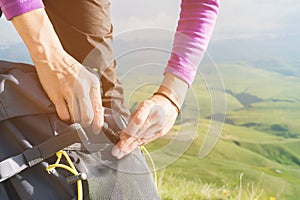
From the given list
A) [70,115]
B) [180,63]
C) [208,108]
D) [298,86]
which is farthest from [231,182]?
[298,86]

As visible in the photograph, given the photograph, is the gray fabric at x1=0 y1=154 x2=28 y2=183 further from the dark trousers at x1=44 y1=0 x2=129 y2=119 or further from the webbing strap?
the dark trousers at x1=44 y1=0 x2=129 y2=119

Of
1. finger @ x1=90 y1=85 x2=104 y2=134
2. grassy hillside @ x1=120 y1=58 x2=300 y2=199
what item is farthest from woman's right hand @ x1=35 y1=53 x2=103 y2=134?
grassy hillside @ x1=120 y1=58 x2=300 y2=199

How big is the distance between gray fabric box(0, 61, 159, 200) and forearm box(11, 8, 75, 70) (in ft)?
0.19

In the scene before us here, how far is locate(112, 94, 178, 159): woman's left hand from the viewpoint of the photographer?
74 cm

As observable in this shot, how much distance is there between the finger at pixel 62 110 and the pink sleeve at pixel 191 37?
8.2 inches

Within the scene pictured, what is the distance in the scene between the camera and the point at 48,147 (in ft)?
2.24

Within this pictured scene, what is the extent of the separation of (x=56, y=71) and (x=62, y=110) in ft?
0.21

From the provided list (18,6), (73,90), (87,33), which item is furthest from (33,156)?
(87,33)

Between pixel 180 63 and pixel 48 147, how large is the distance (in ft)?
0.92

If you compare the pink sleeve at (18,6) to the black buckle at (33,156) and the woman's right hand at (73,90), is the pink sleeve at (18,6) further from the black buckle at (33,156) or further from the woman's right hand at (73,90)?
the black buckle at (33,156)

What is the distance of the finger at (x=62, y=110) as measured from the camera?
2.30 ft

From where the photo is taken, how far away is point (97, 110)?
711 mm

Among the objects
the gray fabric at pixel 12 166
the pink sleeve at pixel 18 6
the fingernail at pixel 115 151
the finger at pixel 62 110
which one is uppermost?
the pink sleeve at pixel 18 6

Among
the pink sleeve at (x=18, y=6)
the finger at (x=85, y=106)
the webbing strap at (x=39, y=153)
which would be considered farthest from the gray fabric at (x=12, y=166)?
the pink sleeve at (x=18, y=6)
